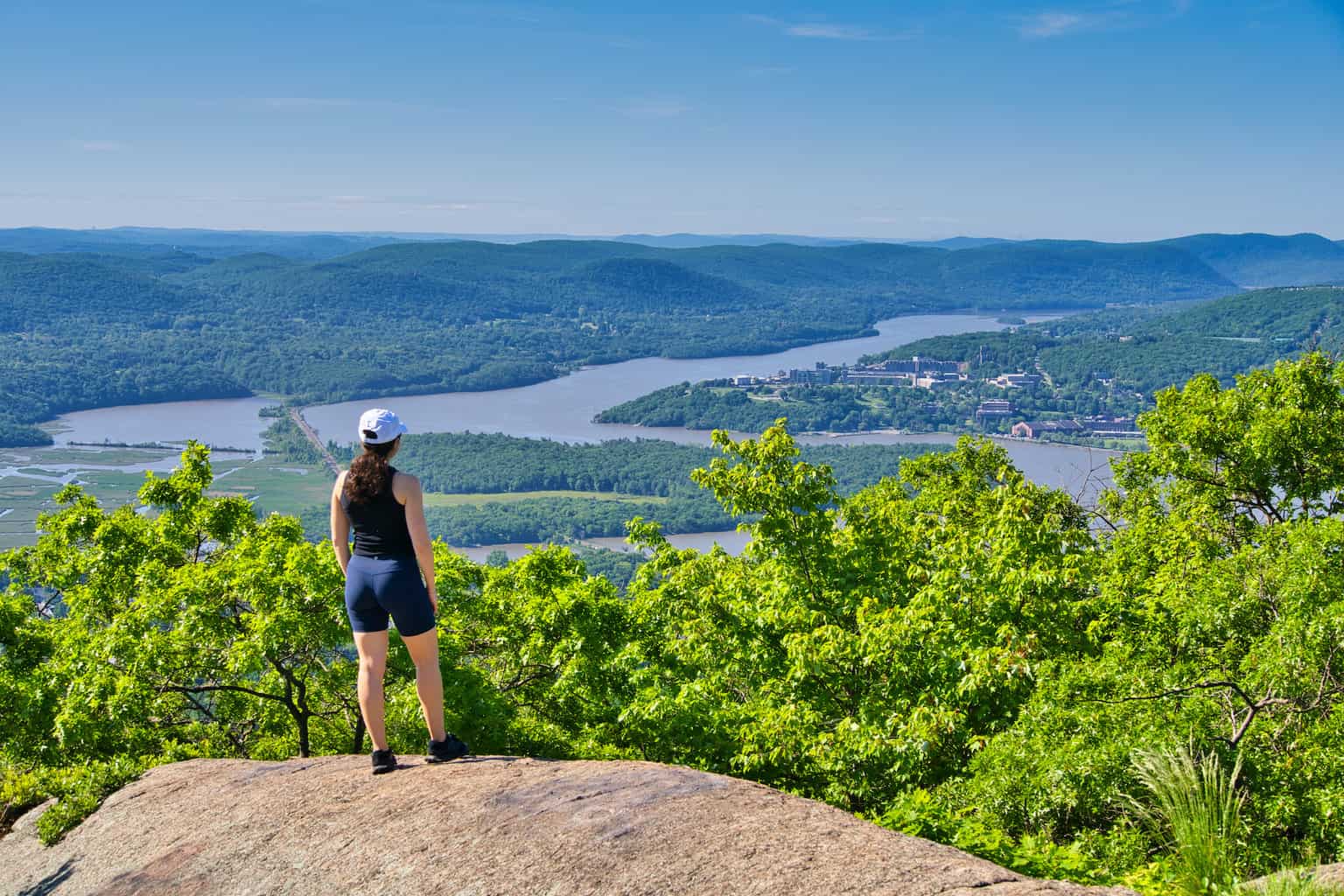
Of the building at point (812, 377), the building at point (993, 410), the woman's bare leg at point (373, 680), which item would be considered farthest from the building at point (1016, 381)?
the woman's bare leg at point (373, 680)

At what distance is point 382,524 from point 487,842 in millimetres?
2059

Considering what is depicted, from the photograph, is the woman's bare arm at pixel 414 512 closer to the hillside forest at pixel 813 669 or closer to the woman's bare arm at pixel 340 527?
the woman's bare arm at pixel 340 527

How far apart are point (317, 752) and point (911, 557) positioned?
23.5 ft

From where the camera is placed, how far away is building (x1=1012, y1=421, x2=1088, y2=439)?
11707 centimetres

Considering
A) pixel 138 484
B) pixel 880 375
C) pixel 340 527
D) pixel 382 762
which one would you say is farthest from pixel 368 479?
pixel 880 375

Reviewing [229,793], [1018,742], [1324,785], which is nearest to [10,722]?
[229,793]

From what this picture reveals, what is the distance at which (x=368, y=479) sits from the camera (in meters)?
6.56

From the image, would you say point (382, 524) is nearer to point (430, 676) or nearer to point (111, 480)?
point (430, 676)

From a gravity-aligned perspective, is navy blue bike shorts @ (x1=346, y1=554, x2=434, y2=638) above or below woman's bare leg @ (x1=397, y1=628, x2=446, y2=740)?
above

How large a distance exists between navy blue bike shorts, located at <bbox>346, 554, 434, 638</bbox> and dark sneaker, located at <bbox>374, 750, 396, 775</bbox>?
800 mm

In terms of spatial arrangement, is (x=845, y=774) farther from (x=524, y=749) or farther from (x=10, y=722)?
(x=10, y=722)

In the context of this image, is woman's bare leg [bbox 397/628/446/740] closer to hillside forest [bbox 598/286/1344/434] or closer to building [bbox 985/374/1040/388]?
hillside forest [bbox 598/286/1344/434]

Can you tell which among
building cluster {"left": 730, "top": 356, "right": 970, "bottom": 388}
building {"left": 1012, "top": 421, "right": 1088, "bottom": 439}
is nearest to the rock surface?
building {"left": 1012, "top": 421, "right": 1088, "bottom": 439}

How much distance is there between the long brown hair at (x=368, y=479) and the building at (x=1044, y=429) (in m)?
115
